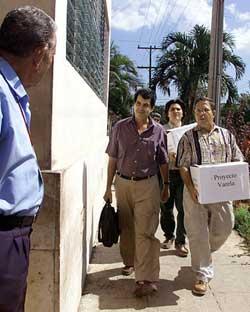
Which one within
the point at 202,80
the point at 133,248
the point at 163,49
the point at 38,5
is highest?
the point at 163,49

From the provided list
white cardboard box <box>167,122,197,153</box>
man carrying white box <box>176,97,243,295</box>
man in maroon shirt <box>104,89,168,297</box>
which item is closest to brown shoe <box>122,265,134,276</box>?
man in maroon shirt <box>104,89,168,297</box>

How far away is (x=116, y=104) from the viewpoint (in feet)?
124

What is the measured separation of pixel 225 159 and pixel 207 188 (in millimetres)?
417

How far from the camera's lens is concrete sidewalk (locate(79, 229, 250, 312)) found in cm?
450

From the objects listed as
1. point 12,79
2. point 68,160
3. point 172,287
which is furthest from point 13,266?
point 172,287

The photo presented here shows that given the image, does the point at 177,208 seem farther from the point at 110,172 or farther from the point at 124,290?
the point at 124,290

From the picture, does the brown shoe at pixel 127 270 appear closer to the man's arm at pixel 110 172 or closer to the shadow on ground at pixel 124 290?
the shadow on ground at pixel 124 290

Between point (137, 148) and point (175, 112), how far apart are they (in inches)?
70.0

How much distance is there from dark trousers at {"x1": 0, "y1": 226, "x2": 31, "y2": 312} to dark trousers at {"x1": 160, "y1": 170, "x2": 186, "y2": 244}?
163 inches

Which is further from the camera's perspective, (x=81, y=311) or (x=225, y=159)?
(x=225, y=159)

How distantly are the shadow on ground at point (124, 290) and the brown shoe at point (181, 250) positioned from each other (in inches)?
18.9

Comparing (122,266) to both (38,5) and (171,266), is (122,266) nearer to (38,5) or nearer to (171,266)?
(171,266)

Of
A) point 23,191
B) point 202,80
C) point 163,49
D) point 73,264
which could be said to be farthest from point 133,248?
point 163,49

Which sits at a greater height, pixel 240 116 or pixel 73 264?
pixel 240 116
